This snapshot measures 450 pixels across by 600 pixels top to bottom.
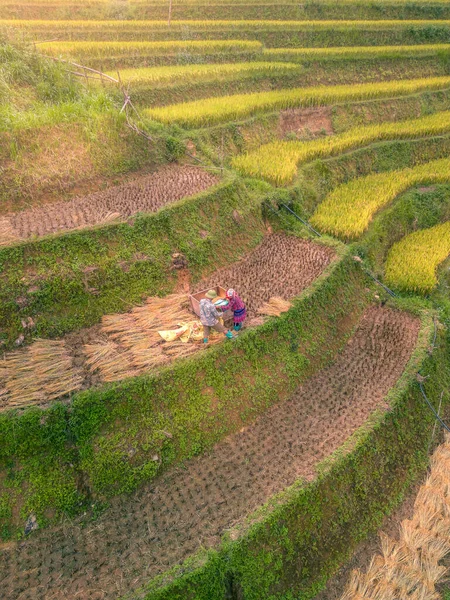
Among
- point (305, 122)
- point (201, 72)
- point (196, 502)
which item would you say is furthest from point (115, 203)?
point (305, 122)

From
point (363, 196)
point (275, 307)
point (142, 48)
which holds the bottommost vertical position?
point (275, 307)

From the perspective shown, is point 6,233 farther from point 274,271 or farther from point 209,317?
point 274,271

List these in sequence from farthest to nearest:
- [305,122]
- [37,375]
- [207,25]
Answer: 1. [207,25]
2. [305,122]
3. [37,375]

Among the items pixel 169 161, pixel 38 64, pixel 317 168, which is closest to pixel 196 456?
pixel 169 161

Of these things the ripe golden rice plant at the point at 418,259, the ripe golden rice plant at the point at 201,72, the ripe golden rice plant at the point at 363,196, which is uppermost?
the ripe golden rice plant at the point at 201,72

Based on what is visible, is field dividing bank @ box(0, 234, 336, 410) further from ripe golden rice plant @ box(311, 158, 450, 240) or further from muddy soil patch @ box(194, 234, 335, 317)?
ripe golden rice plant @ box(311, 158, 450, 240)

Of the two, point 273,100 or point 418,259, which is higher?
point 273,100

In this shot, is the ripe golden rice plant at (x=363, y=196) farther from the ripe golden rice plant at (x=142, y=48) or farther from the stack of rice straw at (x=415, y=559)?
the ripe golden rice plant at (x=142, y=48)

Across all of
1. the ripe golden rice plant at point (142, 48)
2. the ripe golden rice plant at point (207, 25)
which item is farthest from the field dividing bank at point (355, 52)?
the ripe golden rice plant at point (207, 25)
